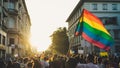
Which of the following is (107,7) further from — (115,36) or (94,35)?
(94,35)

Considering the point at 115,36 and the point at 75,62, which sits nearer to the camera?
the point at 75,62

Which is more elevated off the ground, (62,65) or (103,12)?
(103,12)

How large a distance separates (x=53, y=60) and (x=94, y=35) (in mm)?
2906

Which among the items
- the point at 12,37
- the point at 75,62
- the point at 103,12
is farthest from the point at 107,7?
the point at 75,62

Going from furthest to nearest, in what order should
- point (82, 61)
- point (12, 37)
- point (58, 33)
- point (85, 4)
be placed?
point (58, 33), point (85, 4), point (12, 37), point (82, 61)

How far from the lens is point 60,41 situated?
311 feet

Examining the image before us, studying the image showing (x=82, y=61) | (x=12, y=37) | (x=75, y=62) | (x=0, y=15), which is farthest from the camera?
(x=12, y=37)

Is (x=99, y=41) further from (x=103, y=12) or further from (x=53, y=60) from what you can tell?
(x=103, y=12)

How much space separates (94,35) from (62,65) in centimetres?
255

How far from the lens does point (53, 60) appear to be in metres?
18.2

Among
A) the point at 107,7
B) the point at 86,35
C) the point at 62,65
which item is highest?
the point at 107,7

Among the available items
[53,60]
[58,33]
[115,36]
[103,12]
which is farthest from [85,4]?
[53,60]

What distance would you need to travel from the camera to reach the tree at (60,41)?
93688 millimetres

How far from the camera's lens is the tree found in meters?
93.7
